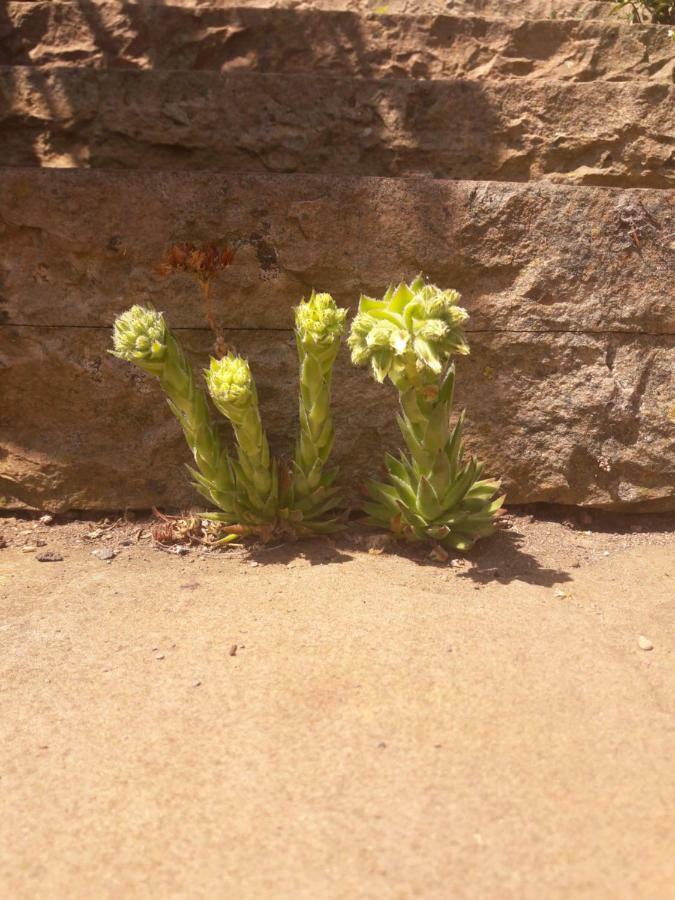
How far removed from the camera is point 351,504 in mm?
3391

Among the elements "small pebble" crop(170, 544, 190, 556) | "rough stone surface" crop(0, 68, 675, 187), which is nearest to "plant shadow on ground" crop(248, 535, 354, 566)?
"small pebble" crop(170, 544, 190, 556)

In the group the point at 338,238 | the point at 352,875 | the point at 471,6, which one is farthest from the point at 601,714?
the point at 471,6

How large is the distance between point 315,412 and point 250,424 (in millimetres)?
242

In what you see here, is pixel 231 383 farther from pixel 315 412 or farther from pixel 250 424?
pixel 315 412

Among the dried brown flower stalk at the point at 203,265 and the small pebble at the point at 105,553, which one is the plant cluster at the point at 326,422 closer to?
the dried brown flower stalk at the point at 203,265

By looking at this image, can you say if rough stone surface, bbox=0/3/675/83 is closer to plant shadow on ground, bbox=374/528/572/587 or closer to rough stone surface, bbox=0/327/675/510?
rough stone surface, bbox=0/327/675/510

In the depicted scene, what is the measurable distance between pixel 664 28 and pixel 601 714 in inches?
124

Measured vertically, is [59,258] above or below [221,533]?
above

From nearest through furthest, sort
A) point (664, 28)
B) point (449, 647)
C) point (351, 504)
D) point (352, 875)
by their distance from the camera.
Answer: point (352, 875), point (449, 647), point (351, 504), point (664, 28)

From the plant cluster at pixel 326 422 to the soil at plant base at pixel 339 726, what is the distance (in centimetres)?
16

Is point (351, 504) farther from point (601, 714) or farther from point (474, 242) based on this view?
point (601, 714)

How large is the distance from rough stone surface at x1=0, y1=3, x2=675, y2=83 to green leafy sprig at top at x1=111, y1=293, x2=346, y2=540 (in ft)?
4.87

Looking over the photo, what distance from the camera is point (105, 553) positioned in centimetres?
324

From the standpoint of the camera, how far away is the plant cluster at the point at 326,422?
8.64 ft
